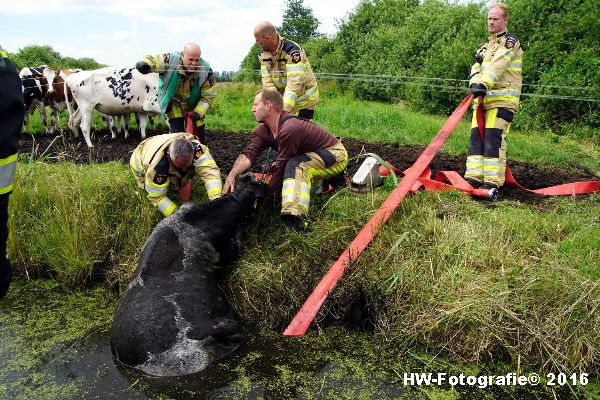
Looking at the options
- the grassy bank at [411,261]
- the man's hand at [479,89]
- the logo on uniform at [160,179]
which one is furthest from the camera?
the man's hand at [479,89]

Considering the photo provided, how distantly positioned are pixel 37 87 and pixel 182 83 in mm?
5226

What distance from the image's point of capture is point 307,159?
5.15 m

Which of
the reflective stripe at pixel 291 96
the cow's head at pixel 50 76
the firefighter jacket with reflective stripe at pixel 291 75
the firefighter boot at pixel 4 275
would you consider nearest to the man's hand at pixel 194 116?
the firefighter jacket with reflective stripe at pixel 291 75

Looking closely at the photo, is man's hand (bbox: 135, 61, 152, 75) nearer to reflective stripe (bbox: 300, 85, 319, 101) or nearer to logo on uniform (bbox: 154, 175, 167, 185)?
logo on uniform (bbox: 154, 175, 167, 185)

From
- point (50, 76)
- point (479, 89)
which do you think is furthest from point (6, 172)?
point (50, 76)

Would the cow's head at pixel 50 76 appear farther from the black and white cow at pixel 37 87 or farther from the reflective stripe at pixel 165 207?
the reflective stripe at pixel 165 207

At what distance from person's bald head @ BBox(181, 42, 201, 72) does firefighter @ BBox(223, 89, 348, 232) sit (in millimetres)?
1360

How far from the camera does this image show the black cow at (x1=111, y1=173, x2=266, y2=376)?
12.4ft

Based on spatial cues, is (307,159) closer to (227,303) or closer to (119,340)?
(227,303)

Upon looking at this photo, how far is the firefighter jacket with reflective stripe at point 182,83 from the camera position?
6.29 metres

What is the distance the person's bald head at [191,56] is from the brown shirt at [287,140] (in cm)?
134

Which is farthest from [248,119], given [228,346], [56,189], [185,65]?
[228,346]

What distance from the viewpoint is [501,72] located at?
584 cm

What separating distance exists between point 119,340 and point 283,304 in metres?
1.30
